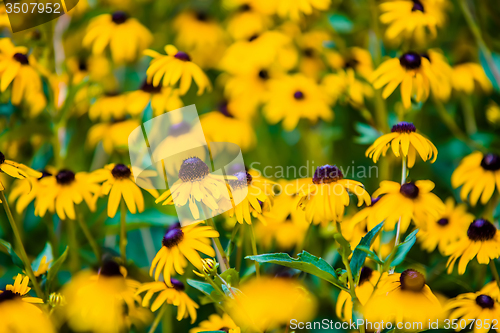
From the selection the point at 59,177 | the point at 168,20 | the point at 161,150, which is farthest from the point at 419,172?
the point at 168,20

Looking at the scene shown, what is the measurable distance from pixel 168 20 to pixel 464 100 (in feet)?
4.19

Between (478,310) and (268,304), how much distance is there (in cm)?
39

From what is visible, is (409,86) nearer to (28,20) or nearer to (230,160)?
(230,160)

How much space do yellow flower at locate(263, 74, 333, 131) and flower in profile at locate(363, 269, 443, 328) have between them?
77 cm

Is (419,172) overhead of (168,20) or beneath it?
beneath

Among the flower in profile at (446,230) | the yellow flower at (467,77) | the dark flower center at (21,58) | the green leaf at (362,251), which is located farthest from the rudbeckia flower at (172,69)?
the yellow flower at (467,77)

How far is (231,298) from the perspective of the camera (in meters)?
0.71

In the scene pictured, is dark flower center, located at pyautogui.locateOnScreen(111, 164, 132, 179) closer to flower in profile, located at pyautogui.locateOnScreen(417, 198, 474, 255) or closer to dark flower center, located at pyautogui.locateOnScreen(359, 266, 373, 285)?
dark flower center, located at pyautogui.locateOnScreen(359, 266, 373, 285)

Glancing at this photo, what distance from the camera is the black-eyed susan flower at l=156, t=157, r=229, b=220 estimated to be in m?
0.72

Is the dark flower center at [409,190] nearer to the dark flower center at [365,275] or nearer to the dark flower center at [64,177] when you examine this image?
the dark flower center at [365,275]

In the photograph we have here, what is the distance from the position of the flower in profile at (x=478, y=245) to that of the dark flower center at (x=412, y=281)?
123mm

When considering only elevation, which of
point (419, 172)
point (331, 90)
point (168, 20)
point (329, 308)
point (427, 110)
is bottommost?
point (329, 308)

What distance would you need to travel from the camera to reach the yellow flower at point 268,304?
0.71 metres

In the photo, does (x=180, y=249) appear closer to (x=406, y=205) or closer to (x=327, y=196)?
(x=327, y=196)
